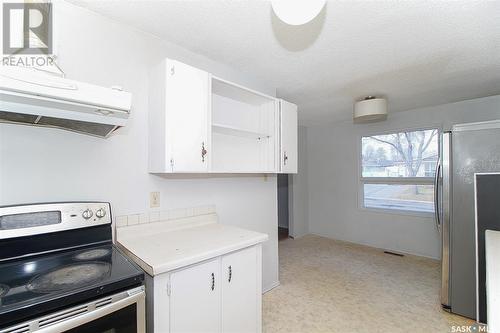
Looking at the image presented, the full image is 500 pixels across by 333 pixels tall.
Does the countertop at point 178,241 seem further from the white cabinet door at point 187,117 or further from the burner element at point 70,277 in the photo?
the white cabinet door at point 187,117

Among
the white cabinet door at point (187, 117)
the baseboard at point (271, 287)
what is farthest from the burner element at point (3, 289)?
the baseboard at point (271, 287)

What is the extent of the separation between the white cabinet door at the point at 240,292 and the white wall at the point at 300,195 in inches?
127

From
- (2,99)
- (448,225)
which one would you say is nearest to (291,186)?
(448,225)

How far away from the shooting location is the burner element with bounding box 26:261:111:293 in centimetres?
91

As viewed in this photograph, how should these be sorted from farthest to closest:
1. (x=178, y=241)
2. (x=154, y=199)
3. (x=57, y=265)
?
(x=154, y=199) < (x=178, y=241) < (x=57, y=265)

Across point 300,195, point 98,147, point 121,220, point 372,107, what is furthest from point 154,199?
point 300,195

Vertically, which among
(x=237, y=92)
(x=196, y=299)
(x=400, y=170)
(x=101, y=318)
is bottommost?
(x=196, y=299)

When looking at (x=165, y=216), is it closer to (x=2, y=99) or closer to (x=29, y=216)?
(x=29, y=216)

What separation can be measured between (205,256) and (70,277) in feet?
1.99

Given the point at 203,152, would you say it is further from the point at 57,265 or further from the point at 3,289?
the point at 3,289

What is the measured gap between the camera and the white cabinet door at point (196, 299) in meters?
1.21

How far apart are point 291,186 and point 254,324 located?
3344mm

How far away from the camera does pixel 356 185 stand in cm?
432

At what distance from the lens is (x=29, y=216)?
1153mm
